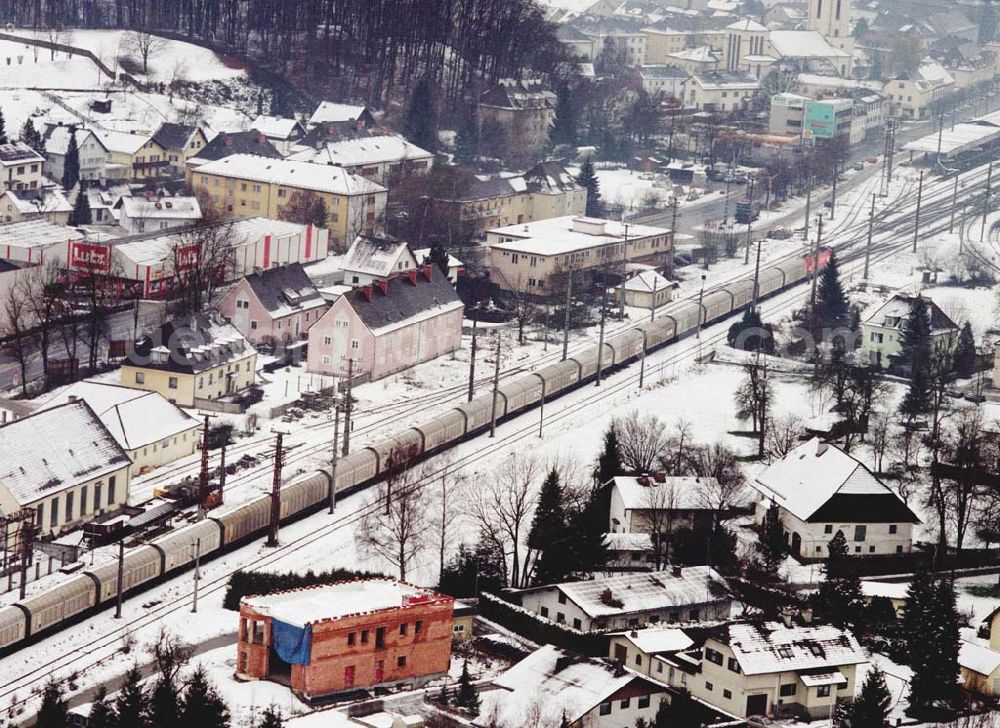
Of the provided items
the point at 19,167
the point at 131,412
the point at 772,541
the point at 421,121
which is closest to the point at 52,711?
the point at 131,412

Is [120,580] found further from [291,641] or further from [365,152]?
[365,152]

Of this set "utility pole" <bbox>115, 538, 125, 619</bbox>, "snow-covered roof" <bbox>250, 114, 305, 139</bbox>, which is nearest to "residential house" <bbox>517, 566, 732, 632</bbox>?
"utility pole" <bbox>115, 538, 125, 619</bbox>

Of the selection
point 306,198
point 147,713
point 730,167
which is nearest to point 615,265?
point 306,198

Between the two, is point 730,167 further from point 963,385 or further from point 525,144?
point 963,385

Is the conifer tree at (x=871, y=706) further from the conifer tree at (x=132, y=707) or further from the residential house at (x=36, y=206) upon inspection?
the residential house at (x=36, y=206)

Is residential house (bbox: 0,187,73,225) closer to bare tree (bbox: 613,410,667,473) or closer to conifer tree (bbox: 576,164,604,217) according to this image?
→ conifer tree (bbox: 576,164,604,217)

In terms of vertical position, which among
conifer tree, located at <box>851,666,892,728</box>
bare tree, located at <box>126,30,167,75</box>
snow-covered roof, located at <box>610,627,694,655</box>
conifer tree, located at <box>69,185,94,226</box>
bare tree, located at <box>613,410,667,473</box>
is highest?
bare tree, located at <box>126,30,167,75</box>
